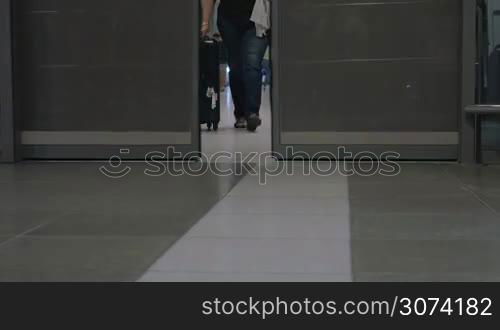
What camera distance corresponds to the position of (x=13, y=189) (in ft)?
15.4

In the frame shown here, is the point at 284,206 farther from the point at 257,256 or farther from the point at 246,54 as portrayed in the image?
Result: the point at 246,54

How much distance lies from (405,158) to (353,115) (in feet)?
1.78

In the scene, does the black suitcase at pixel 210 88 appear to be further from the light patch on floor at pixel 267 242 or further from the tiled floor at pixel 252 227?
the light patch on floor at pixel 267 242

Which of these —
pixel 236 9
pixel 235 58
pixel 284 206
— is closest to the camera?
pixel 284 206

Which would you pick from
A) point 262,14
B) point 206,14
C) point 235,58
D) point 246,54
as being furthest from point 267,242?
point 235,58

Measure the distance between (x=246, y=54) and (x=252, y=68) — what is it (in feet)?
0.58

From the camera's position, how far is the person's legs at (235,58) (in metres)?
8.42

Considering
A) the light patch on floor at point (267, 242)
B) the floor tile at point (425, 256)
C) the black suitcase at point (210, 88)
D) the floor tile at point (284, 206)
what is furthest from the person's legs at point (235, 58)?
the floor tile at point (425, 256)

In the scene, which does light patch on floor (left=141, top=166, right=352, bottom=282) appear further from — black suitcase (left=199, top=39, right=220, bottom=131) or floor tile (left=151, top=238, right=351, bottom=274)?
black suitcase (left=199, top=39, right=220, bottom=131)

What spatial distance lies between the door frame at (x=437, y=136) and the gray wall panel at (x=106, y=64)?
691 mm

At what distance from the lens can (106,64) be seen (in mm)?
6211

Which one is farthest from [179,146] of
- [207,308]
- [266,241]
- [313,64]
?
[207,308]

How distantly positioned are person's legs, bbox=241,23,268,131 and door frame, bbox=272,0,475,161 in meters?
1.70

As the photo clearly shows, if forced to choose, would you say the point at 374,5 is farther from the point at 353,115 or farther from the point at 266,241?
the point at 266,241
